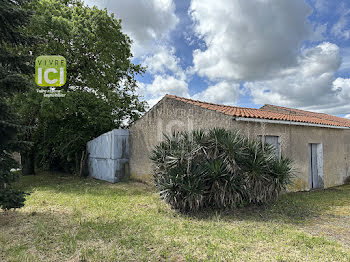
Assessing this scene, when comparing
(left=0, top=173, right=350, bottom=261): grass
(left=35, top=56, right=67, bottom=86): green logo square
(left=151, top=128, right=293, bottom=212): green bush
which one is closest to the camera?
(left=0, top=173, right=350, bottom=261): grass

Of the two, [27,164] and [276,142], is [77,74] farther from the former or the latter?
[276,142]

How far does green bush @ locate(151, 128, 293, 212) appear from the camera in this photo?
6.96 metres

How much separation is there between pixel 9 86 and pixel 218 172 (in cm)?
610

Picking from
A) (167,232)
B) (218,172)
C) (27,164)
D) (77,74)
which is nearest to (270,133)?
(218,172)

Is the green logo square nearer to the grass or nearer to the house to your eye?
the house

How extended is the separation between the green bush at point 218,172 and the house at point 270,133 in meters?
1.02

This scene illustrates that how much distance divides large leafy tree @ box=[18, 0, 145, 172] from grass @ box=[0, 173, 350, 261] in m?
6.66

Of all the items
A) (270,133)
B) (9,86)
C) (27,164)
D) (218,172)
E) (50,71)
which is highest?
(50,71)

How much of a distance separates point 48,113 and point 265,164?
435 inches

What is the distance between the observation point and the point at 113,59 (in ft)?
51.6

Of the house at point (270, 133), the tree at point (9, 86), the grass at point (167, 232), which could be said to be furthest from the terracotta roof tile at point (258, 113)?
the tree at point (9, 86)

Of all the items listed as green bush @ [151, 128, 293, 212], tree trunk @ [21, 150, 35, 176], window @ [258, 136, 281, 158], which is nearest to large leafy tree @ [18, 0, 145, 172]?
tree trunk @ [21, 150, 35, 176]

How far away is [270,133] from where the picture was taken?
951 cm

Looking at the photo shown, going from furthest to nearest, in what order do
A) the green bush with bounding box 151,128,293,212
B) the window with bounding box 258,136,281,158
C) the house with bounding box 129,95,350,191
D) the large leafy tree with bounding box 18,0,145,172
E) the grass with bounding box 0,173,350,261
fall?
the large leafy tree with bounding box 18,0,145,172 → the window with bounding box 258,136,281,158 → the house with bounding box 129,95,350,191 → the green bush with bounding box 151,128,293,212 → the grass with bounding box 0,173,350,261
